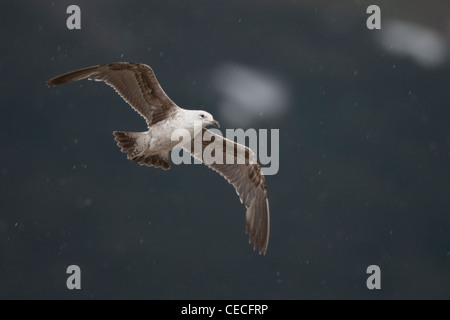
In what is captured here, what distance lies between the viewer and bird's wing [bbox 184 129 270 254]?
6.64m

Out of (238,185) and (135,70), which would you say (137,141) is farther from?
(238,185)

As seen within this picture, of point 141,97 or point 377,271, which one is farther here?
point 377,271

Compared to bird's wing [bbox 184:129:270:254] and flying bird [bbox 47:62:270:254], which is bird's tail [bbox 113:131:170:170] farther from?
bird's wing [bbox 184:129:270:254]

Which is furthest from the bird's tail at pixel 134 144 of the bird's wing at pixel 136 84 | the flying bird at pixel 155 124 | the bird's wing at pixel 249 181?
the bird's wing at pixel 249 181

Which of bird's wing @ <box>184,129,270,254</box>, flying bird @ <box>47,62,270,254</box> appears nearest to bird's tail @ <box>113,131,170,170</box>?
flying bird @ <box>47,62,270,254</box>

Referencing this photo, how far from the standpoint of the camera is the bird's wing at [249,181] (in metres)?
6.64

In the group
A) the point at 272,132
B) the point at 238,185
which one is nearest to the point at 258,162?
the point at 238,185

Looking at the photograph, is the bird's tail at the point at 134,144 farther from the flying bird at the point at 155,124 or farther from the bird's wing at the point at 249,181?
the bird's wing at the point at 249,181

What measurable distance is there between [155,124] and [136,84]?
0.37 meters

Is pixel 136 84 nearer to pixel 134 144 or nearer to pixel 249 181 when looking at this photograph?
pixel 134 144

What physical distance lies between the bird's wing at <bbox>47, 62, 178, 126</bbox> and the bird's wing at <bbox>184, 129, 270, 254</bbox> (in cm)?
62

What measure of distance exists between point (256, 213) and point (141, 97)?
1573 mm

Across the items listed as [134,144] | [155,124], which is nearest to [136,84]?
[155,124]

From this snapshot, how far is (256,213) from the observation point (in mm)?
6746
